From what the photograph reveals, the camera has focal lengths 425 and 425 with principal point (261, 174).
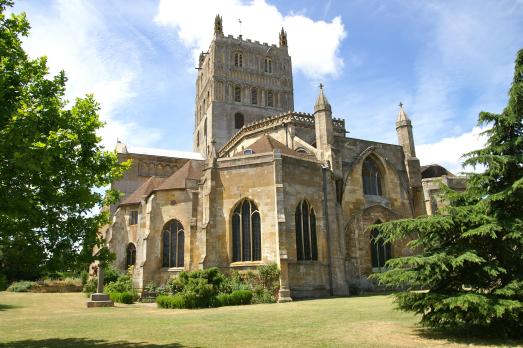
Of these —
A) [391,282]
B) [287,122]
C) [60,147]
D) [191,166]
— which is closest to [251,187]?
[191,166]

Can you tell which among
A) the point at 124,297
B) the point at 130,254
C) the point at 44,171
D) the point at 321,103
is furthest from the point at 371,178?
the point at 44,171

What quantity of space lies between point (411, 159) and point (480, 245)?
2444 centimetres

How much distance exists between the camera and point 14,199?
813 centimetres

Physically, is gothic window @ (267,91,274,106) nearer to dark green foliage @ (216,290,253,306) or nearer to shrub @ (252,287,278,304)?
shrub @ (252,287,278,304)

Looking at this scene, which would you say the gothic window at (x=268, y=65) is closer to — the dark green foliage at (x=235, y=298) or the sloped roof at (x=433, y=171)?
the sloped roof at (x=433, y=171)

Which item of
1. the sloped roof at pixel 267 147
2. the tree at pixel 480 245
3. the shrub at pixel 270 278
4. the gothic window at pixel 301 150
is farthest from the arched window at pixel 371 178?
the tree at pixel 480 245

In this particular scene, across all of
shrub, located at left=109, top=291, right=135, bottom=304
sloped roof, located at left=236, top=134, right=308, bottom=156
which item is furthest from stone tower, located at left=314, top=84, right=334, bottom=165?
shrub, located at left=109, top=291, right=135, bottom=304

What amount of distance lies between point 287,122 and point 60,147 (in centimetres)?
2784

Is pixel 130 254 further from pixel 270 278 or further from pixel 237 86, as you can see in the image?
pixel 237 86

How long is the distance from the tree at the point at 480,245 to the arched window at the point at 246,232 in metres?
14.8

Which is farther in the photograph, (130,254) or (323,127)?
(130,254)

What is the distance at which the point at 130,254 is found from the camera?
37.1 m

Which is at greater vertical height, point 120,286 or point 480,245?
point 480,245

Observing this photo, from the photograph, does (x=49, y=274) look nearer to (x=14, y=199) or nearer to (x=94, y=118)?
(x=14, y=199)
